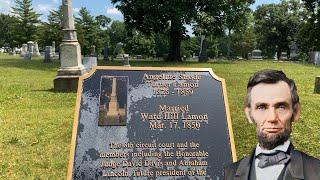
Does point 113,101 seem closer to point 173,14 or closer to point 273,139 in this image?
point 273,139

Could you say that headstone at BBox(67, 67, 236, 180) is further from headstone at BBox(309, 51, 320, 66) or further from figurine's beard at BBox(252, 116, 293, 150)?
headstone at BBox(309, 51, 320, 66)

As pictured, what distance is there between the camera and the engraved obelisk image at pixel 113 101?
17.9ft

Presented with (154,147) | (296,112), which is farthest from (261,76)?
(154,147)

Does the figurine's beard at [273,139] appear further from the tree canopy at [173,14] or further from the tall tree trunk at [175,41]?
the tall tree trunk at [175,41]

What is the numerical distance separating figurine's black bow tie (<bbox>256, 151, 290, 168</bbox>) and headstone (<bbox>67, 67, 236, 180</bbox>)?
236 centimetres

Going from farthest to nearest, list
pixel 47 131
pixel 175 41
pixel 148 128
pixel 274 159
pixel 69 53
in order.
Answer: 1. pixel 175 41
2. pixel 69 53
3. pixel 47 131
4. pixel 148 128
5. pixel 274 159

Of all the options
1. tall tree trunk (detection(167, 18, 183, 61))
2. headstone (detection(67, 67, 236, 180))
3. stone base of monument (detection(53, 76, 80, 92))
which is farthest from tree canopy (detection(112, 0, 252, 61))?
headstone (detection(67, 67, 236, 180))

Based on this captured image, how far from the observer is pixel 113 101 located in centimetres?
556

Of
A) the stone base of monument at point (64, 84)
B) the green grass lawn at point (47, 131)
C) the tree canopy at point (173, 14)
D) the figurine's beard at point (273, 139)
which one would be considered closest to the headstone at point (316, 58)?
the tree canopy at point (173, 14)

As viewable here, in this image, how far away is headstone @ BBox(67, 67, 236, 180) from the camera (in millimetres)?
5273

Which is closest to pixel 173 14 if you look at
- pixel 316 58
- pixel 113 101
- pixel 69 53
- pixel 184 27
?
pixel 184 27

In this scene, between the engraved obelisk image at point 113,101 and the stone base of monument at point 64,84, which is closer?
the engraved obelisk image at point 113,101

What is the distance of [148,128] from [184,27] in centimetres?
3331

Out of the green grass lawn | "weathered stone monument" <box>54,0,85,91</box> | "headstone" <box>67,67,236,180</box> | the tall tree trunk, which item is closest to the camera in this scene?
"headstone" <box>67,67,236,180</box>
